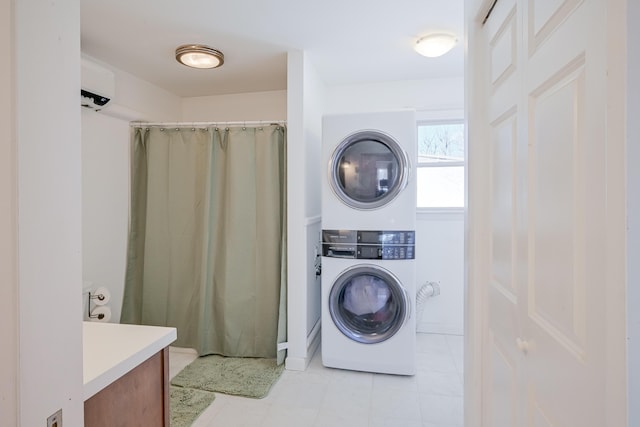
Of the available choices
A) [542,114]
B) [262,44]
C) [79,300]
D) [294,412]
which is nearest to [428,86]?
[262,44]

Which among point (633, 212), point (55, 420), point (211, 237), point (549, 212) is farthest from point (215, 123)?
point (633, 212)

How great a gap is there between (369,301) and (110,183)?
2.31 meters

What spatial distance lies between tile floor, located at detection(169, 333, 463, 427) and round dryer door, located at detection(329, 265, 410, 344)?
12.6 inches

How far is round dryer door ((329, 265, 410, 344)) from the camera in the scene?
2438mm

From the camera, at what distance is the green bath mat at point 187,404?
1.94 metres

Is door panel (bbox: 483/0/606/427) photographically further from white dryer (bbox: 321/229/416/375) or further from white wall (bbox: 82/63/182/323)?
white wall (bbox: 82/63/182/323)

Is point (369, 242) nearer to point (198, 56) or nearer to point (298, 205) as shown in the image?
point (298, 205)

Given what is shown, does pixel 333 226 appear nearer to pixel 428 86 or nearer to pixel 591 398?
pixel 428 86

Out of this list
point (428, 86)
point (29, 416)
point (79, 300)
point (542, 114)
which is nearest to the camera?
point (29, 416)

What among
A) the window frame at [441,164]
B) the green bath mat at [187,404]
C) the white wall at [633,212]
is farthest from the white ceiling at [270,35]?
the green bath mat at [187,404]

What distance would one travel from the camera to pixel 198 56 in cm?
249

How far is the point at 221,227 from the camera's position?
2.80 m

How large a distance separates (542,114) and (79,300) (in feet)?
→ 3.68

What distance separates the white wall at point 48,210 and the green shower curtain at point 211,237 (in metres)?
2.00
